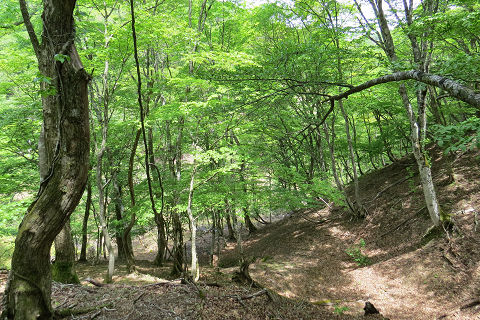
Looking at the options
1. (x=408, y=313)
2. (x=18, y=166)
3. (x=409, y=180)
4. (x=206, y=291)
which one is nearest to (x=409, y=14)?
(x=409, y=180)

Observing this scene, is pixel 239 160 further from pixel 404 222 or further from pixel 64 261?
pixel 404 222

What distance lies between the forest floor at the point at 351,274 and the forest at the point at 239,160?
0.05m

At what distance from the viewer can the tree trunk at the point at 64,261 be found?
661cm

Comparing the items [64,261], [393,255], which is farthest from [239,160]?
[393,255]

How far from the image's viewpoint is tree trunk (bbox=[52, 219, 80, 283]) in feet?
21.7

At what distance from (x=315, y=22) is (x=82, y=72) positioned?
37.6 feet

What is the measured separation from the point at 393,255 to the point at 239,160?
20.7ft

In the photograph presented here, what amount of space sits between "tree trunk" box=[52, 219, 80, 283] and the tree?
4798mm

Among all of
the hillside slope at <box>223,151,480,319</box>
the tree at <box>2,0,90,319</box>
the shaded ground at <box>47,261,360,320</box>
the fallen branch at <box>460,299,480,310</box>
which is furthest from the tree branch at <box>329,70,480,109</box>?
the fallen branch at <box>460,299,480,310</box>

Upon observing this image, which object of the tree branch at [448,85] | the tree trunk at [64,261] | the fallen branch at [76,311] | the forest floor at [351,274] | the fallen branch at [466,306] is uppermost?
the tree branch at [448,85]

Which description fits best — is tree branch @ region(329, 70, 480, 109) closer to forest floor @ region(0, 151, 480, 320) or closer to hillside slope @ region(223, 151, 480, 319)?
forest floor @ region(0, 151, 480, 320)

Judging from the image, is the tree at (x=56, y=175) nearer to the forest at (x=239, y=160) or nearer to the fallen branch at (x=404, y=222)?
the forest at (x=239, y=160)

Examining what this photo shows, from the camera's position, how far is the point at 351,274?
28.4 ft

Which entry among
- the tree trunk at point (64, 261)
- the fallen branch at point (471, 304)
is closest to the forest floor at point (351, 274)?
the fallen branch at point (471, 304)
